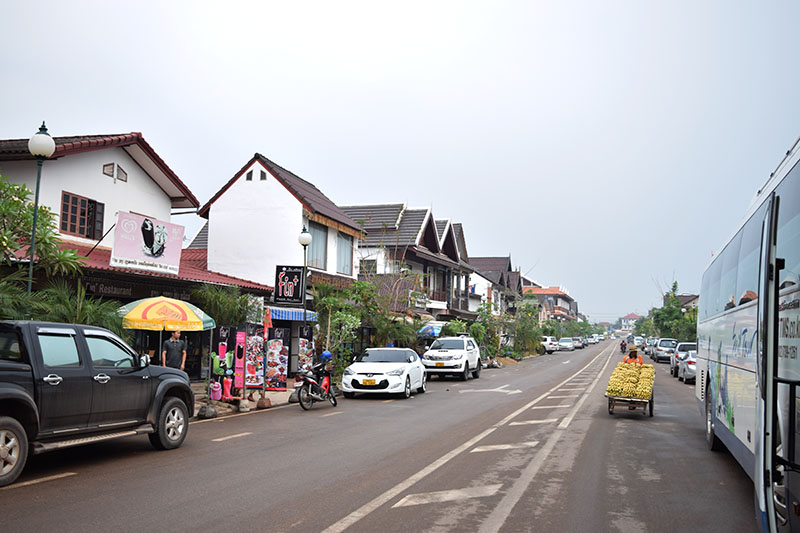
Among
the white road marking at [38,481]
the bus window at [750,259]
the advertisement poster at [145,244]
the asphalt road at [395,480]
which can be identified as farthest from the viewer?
the advertisement poster at [145,244]

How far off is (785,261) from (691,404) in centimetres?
1438

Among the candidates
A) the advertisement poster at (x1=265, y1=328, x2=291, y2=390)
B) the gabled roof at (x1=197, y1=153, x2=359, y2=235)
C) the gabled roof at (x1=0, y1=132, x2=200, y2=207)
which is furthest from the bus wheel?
the gabled roof at (x1=197, y1=153, x2=359, y2=235)

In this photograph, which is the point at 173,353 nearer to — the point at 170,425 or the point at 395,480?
the point at 170,425

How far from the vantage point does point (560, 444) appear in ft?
34.7

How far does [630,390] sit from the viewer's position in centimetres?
1394

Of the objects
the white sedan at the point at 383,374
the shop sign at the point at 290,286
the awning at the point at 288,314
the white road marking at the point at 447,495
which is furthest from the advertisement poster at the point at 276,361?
the white road marking at the point at 447,495

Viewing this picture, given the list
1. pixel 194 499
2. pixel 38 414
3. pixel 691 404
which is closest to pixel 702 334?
pixel 691 404

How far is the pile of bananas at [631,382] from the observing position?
13.9 meters

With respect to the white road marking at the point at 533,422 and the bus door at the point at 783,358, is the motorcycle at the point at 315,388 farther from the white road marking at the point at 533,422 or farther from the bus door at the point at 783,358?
the bus door at the point at 783,358

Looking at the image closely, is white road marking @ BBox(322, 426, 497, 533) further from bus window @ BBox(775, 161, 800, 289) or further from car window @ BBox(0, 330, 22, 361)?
car window @ BBox(0, 330, 22, 361)

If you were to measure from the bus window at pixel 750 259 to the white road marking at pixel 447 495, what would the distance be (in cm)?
350

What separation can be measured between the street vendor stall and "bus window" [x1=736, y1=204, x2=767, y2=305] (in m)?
6.33

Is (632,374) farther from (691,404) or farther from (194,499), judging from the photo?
(194,499)

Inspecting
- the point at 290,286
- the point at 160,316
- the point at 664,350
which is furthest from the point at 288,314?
the point at 664,350
